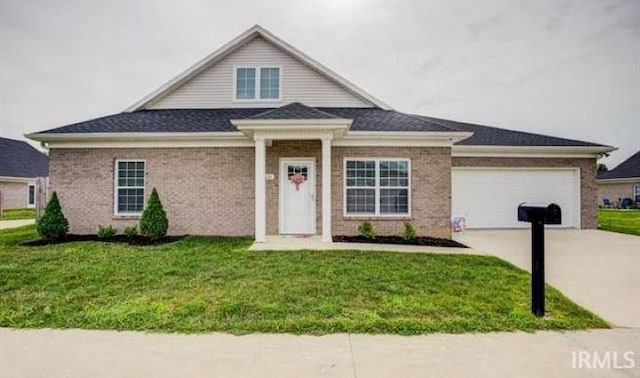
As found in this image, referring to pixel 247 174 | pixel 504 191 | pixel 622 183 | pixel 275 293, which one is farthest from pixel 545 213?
pixel 622 183

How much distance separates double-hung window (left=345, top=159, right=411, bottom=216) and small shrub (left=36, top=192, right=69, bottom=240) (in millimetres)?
8612

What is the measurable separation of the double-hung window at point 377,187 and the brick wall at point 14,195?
25.2m

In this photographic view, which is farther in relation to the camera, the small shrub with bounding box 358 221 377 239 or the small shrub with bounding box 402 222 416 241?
the small shrub with bounding box 358 221 377 239

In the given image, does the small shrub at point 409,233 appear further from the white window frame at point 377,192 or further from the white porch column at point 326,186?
the white porch column at point 326,186

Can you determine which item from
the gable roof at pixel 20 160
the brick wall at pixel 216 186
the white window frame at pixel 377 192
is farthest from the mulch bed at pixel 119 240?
the gable roof at pixel 20 160

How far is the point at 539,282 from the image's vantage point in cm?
429

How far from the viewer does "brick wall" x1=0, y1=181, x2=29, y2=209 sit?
23.2 metres

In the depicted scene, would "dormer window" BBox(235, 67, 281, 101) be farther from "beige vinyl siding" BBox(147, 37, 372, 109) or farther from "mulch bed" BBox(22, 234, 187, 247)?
"mulch bed" BBox(22, 234, 187, 247)

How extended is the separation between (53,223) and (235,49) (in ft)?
27.6

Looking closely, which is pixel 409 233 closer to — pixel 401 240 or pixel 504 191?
pixel 401 240

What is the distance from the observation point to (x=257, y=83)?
43.5ft

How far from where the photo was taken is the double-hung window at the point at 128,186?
36.9 ft

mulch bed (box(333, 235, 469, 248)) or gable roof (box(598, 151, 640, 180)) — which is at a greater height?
gable roof (box(598, 151, 640, 180))

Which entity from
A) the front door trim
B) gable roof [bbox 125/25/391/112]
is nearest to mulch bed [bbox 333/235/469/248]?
the front door trim
